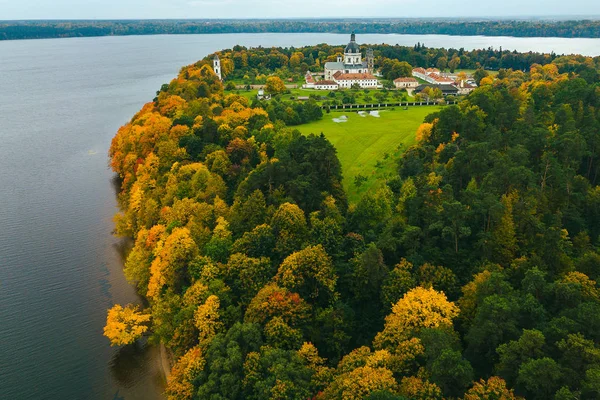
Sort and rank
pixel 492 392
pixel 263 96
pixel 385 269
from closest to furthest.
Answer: pixel 492 392, pixel 385 269, pixel 263 96

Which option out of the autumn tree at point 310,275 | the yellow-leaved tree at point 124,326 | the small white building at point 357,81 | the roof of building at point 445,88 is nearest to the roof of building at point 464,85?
the roof of building at point 445,88

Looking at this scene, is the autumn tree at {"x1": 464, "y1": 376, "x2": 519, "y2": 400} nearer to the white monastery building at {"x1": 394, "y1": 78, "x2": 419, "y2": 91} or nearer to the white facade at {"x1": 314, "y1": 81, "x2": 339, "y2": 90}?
the white facade at {"x1": 314, "y1": 81, "x2": 339, "y2": 90}

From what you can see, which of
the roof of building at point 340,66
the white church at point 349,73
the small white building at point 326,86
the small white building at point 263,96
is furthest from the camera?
the roof of building at point 340,66

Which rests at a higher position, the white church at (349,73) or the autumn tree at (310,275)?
the white church at (349,73)

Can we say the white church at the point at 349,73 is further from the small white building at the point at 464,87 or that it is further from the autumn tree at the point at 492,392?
the autumn tree at the point at 492,392

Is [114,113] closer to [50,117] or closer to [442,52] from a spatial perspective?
[50,117]

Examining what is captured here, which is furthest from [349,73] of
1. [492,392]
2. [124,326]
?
[492,392]

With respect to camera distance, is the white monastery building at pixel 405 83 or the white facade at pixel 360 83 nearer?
the white monastery building at pixel 405 83

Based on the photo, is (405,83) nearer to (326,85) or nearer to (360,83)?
(360,83)
